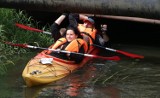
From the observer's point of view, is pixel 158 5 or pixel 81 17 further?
pixel 81 17

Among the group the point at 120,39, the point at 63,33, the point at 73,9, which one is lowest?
the point at 120,39

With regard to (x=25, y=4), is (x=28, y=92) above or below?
below

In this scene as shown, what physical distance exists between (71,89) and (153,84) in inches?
58.3

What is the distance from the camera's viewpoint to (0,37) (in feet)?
27.6

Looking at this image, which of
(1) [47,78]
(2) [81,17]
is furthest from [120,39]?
(1) [47,78]

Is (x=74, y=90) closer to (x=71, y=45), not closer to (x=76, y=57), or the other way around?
(x=76, y=57)

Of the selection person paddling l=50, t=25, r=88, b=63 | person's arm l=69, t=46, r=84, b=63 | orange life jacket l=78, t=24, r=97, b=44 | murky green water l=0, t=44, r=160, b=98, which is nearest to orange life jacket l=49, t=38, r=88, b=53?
person paddling l=50, t=25, r=88, b=63

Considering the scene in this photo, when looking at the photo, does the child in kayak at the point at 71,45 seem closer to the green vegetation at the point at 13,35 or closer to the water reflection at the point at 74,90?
the water reflection at the point at 74,90

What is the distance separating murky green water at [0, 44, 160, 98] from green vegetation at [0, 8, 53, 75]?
11.9 inches

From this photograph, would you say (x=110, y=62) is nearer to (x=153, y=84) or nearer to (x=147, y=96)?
(x=153, y=84)

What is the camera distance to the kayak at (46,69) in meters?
6.34

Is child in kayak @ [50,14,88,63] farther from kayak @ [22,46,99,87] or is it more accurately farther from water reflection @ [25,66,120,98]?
water reflection @ [25,66,120,98]

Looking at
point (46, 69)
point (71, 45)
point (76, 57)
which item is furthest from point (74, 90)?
point (71, 45)

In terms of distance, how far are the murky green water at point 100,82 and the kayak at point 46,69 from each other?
0.34ft
